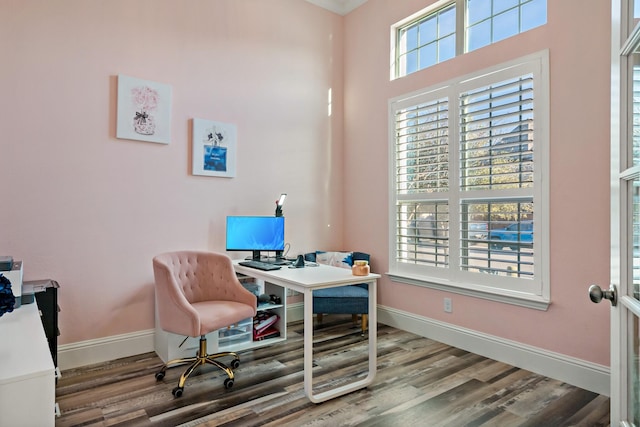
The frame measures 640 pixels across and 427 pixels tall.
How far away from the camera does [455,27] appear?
11.5 ft

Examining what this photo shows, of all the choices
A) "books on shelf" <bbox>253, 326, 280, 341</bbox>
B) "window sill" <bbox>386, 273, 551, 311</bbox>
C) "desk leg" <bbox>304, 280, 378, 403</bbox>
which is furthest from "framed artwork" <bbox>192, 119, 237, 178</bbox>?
"window sill" <bbox>386, 273, 551, 311</bbox>

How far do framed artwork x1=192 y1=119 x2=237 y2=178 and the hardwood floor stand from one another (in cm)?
160

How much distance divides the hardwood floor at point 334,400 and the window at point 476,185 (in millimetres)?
641

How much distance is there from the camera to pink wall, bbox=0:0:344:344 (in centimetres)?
278

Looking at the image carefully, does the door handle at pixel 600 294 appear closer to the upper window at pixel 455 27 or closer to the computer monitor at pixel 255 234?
the upper window at pixel 455 27

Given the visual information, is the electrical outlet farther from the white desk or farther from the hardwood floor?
the white desk

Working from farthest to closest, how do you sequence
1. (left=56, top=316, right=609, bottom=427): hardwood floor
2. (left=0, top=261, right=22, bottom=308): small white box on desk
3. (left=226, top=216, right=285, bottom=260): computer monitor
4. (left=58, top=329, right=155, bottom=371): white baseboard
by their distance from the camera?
(left=226, top=216, right=285, bottom=260): computer monitor
(left=58, top=329, right=155, bottom=371): white baseboard
(left=56, top=316, right=609, bottom=427): hardwood floor
(left=0, top=261, right=22, bottom=308): small white box on desk

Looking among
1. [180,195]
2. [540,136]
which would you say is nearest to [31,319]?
[180,195]

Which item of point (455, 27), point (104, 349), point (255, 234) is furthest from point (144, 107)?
point (455, 27)

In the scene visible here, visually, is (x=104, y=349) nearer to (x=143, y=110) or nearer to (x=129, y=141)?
(x=129, y=141)

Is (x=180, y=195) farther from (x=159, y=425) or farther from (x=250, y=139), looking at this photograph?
(x=159, y=425)

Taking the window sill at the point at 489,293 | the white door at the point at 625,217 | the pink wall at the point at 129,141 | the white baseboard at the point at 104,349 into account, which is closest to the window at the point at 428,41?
the pink wall at the point at 129,141

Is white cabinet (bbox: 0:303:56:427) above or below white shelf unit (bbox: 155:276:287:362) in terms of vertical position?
above

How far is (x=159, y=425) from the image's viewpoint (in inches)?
85.3
